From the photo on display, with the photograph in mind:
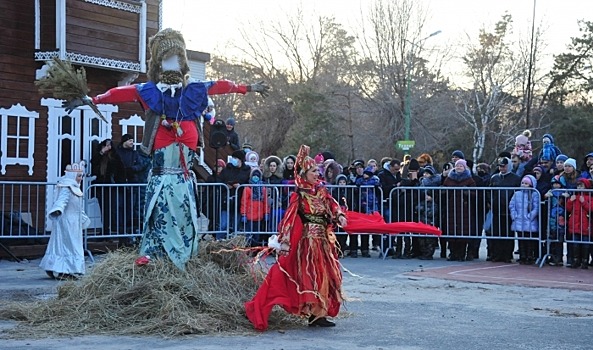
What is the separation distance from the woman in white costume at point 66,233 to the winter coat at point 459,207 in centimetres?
634

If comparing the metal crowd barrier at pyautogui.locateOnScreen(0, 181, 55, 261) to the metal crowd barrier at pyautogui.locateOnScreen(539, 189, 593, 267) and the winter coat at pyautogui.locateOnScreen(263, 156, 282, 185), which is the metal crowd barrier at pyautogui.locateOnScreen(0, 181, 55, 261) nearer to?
the winter coat at pyautogui.locateOnScreen(263, 156, 282, 185)

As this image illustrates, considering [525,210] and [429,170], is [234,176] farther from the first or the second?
[525,210]

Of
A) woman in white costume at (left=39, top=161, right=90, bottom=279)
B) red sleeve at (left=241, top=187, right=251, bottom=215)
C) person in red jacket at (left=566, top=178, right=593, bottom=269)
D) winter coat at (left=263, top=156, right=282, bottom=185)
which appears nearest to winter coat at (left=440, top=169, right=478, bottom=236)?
person in red jacket at (left=566, top=178, right=593, bottom=269)

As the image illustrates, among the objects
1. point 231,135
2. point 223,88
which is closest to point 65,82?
point 223,88

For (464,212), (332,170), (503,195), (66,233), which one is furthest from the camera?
(332,170)

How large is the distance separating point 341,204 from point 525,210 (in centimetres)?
317

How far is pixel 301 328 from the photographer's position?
26.7 ft

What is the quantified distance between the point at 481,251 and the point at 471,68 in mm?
27273

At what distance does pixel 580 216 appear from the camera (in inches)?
542

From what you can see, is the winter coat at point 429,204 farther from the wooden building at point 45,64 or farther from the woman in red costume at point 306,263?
the woman in red costume at point 306,263

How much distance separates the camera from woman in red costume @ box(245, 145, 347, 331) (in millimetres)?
8008

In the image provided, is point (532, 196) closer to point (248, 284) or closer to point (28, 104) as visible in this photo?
point (248, 284)

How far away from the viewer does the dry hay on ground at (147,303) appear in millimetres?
7695

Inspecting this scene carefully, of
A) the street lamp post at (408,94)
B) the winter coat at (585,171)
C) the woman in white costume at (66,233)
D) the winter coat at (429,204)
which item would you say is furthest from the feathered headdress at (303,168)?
the street lamp post at (408,94)
